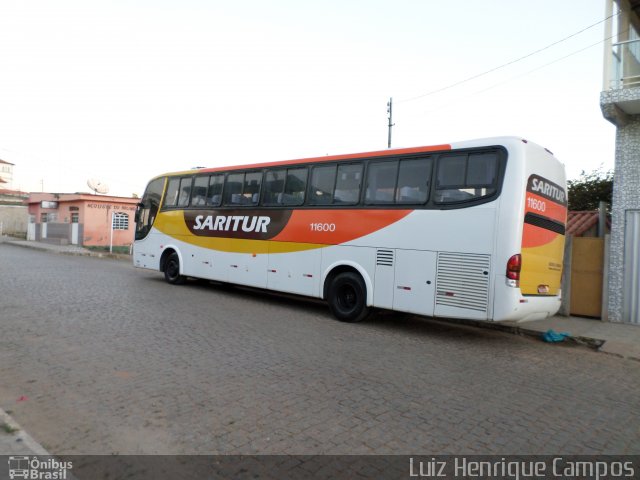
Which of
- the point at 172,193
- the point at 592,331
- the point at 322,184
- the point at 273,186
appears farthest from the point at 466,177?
the point at 172,193

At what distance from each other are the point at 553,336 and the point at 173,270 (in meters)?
10.3

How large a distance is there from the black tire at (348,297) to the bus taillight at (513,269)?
9.14ft

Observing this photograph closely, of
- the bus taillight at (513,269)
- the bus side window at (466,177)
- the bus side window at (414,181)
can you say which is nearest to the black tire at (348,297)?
the bus side window at (414,181)

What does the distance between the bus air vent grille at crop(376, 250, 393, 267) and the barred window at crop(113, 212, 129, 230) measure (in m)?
28.1

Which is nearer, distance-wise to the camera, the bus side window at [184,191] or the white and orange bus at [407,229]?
the white and orange bus at [407,229]

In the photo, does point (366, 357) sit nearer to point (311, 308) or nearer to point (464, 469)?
point (464, 469)

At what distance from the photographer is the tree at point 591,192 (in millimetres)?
20109

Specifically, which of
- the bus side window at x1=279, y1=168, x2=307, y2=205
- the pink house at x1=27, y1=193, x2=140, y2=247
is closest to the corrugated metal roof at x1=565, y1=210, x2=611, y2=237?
the bus side window at x1=279, y1=168, x2=307, y2=205

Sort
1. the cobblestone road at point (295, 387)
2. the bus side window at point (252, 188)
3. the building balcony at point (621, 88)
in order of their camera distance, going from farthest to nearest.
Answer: the bus side window at point (252, 188) → the building balcony at point (621, 88) → the cobblestone road at point (295, 387)

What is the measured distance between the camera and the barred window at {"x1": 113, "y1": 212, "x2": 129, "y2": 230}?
1288 inches

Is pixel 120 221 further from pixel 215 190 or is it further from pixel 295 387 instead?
pixel 295 387

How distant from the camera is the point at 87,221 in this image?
31.1 m

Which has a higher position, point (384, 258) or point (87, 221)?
point (87, 221)
